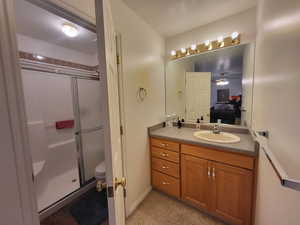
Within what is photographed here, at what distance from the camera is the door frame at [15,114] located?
0.62 m

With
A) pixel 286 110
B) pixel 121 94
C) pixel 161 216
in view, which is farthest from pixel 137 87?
pixel 161 216

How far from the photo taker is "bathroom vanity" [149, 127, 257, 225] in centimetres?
123

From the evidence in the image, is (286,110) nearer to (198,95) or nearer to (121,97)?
(121,97)

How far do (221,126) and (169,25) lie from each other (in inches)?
64.2

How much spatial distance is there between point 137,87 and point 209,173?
1326 mm

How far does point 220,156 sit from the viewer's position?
4.37ft

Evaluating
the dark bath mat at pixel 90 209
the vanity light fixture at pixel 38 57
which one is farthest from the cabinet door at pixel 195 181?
the vanity light fixture at pixel 38 57

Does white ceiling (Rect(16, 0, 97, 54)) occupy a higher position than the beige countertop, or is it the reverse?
white ceiling (Rect(16, 0, 97, 54))

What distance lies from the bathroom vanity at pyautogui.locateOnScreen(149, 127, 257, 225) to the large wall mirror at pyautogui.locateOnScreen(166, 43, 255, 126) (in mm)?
354

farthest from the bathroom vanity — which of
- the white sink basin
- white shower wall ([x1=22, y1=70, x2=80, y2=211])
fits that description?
white shower wall ([x1=22, y1=70, x2=80, y2=211])

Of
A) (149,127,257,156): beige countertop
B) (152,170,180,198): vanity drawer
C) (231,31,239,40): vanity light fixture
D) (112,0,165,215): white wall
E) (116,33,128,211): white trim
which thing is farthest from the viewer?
(152,170,180,198): vanity drawer

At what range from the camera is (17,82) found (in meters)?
0.66

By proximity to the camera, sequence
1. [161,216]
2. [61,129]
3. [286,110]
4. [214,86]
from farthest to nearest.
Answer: [61,129] → [214,86] → [161,216] → [286,110]

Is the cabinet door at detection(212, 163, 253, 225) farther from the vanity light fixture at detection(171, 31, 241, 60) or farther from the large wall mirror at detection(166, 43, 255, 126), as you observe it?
the vanity light fixture at detection(171, 31, 241, 60)
